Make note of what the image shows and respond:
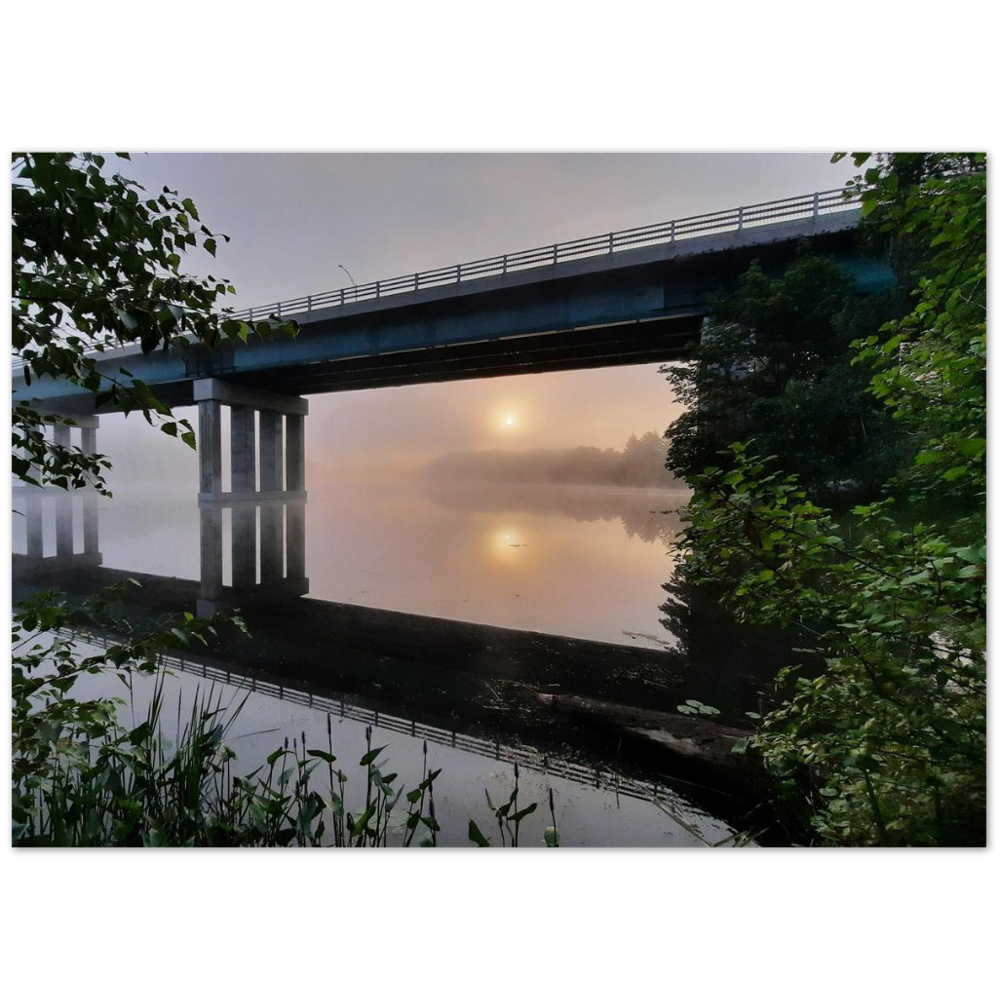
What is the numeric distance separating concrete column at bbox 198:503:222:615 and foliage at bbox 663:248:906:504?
310 inches

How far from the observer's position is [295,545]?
14.4m

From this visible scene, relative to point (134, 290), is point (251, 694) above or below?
below

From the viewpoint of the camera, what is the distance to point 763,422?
682 cm

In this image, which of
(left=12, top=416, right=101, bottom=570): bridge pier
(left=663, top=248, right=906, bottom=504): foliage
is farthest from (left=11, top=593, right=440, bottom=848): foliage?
(left=12, top=416, right=101, bottom=570): bridge pier

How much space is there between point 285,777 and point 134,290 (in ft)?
7.12

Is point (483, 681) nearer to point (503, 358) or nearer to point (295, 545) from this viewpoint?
point (503, 358)

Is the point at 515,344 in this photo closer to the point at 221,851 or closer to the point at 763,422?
the point at 763,422

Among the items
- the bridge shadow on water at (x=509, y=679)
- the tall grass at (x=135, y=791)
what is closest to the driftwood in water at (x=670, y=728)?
the bridge shadow on water at (x=509, y=679)

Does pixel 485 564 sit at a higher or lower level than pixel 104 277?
lower

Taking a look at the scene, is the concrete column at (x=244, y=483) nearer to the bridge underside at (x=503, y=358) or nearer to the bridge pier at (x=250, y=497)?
the bridge pier at (x=250, y=497)

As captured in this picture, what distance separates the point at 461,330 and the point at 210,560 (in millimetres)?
8253

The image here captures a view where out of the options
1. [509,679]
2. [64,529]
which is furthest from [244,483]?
[509,679]

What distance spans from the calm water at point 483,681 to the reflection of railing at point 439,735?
0.05ft
